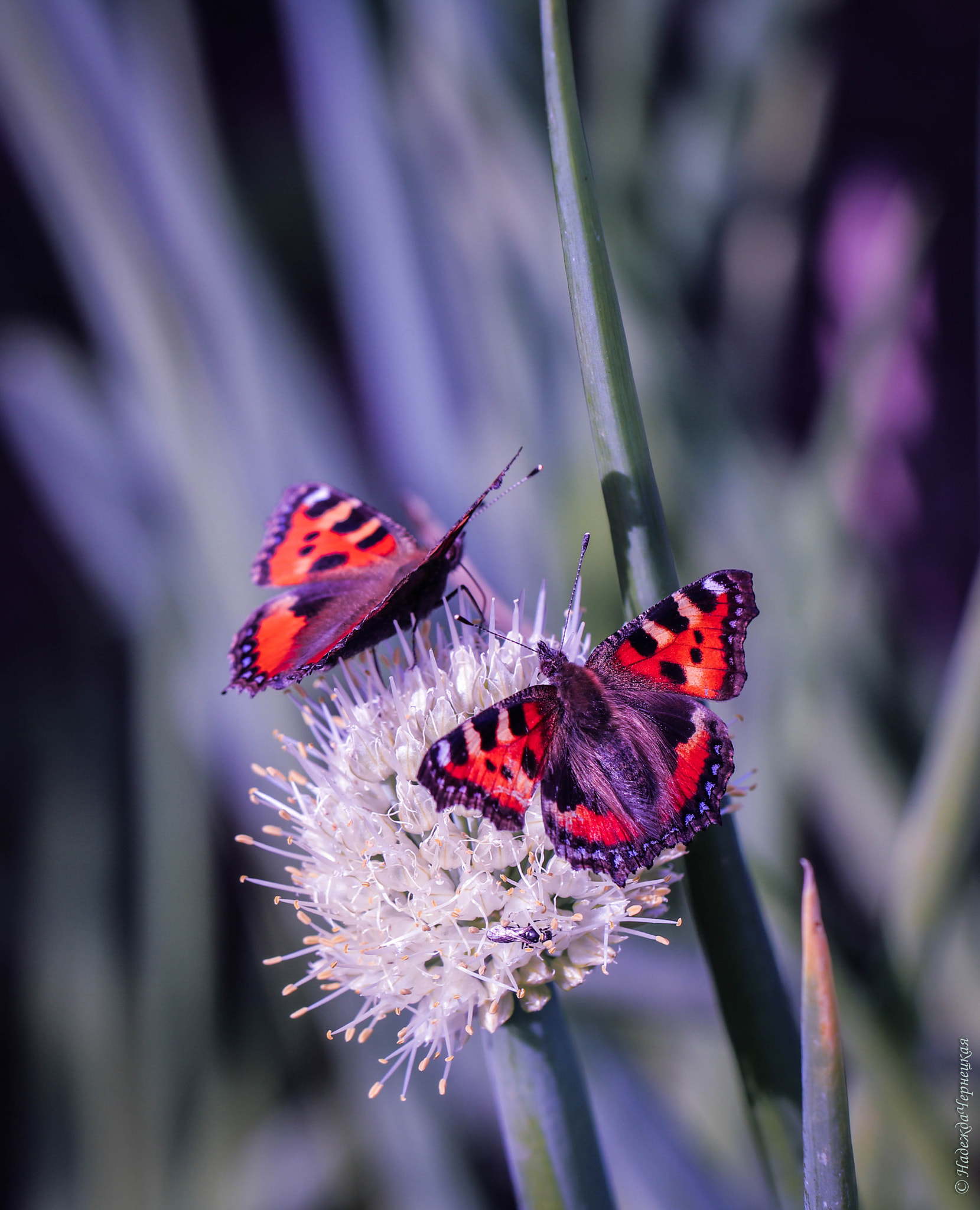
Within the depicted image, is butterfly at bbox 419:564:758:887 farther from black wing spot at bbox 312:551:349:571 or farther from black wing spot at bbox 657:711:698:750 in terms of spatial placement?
black wing spot at bbox 312:551:349:571

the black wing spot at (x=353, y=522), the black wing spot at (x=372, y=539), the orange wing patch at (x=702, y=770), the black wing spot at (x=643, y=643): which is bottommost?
the orange wing patch at (x=702, y=770)

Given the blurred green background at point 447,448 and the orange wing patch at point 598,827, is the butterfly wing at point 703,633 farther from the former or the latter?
the blurred green background at point 447,448

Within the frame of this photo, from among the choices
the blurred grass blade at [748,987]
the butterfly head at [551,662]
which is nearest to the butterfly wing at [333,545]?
the butterfly head at [551,662]

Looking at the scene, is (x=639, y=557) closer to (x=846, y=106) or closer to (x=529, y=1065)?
(x=529, y=1065)

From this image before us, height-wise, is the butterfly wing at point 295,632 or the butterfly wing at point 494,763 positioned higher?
the butterfly wing at point 295,632

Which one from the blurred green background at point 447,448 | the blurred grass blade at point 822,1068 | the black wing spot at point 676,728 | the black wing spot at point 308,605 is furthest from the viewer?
the blurred green background at point 447,448

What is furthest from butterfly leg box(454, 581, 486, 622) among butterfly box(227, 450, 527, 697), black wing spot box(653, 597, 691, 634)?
black wing spot box(653, 597, 691, 634)
